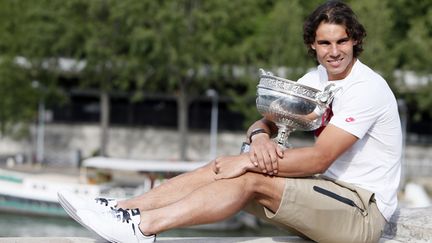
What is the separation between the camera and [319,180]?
4.99 metres

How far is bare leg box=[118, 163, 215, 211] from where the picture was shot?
496cm

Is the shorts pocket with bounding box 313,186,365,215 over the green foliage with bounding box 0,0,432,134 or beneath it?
beneath

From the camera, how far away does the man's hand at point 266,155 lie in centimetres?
473

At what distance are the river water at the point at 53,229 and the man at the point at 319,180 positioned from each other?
59.9ft

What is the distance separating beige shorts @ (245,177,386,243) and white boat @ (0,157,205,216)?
20.8m

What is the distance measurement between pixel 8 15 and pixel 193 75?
761 cm

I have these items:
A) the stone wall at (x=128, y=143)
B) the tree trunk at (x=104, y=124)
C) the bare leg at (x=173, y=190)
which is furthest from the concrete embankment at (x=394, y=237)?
the stone wall at (x=128, y=143)

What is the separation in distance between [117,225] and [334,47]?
1540 millimetres

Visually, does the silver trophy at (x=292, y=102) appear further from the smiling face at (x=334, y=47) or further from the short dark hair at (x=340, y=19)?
the short dark hair at (x=340, y=19)

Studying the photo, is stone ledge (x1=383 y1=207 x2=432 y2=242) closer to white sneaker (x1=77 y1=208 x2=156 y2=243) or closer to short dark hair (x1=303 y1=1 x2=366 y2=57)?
short dark hair (x1=303 y1=1 x2=366 y2=57)

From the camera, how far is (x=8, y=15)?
3522cm

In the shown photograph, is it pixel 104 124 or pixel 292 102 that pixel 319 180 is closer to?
pixel 292 102

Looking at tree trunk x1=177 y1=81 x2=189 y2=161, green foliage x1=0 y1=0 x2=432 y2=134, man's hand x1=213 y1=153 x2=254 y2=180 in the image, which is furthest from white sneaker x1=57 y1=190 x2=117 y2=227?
tree trunk x1=177 y1=81 x2=189 y2=161

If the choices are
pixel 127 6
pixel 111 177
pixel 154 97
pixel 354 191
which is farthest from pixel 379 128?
pixel 154 97
